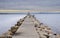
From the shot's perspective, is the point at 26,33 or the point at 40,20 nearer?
the point at 26,33

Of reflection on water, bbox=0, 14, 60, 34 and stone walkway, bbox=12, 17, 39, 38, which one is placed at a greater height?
stone walkway, bbox=12, 17, 39, 38

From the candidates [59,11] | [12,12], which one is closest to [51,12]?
[59,11]

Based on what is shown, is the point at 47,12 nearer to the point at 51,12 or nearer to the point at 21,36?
the point at 51,12

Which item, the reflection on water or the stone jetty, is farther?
the reflection on water

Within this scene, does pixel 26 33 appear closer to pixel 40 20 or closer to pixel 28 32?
pixel 28 32

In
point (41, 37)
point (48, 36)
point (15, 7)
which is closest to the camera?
point (41, 37)

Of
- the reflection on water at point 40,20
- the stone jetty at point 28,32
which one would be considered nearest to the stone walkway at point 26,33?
Result: the stone jetty at point 28,32

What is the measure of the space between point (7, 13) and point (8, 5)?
2.43 m

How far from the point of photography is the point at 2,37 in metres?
Answer: 1.83

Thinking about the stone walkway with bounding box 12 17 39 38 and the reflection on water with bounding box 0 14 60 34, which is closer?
the stone walkway with bounding box 12 17 39 38

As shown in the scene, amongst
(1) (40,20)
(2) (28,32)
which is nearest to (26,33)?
(2) (28,32)

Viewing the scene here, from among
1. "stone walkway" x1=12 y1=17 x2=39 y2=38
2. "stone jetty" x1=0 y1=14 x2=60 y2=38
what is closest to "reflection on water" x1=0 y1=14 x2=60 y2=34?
"stone jetty" x1=0 y1=14 x2=60 y2=38

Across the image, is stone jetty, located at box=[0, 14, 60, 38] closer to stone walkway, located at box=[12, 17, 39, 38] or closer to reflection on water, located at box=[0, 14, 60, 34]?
stone walkway, located at box=[12, 17, 39, 38]

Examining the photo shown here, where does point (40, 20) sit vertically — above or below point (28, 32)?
below
